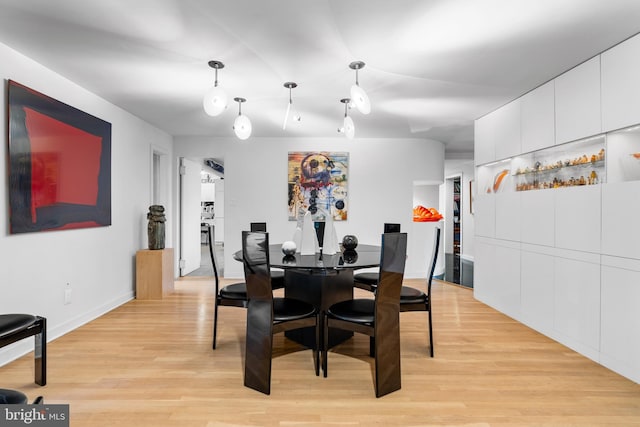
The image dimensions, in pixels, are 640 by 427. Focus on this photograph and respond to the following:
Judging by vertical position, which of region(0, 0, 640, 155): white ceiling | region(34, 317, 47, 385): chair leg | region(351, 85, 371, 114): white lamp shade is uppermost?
region(0, 0, 640, 155): white ceiling

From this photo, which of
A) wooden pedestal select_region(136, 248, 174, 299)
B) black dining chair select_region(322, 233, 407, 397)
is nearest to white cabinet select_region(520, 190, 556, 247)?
black dining chair select_region(322, 233, 407, 397)

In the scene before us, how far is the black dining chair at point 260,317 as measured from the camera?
2250 millimetres

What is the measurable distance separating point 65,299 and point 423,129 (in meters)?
4.81

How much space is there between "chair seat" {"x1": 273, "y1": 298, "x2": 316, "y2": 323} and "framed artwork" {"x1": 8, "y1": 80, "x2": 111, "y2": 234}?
2091mm

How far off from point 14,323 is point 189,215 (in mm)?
4466

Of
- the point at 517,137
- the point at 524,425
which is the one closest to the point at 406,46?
the point at 517,137

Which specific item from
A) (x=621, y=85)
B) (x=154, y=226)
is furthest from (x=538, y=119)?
(x=154, y=226)

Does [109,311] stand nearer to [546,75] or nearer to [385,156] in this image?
[385,156]

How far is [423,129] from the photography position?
213 inches

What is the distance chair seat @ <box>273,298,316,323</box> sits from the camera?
7.72ft

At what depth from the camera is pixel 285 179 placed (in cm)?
605

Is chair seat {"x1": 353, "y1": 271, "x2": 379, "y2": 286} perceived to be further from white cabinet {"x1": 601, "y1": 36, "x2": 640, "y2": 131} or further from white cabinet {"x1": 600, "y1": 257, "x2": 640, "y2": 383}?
white cabinet {"x1": 601, "y1": 36, "x2": 640, "y2": 131}

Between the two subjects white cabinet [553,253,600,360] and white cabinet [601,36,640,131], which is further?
white cabinet [553,253,600,360]

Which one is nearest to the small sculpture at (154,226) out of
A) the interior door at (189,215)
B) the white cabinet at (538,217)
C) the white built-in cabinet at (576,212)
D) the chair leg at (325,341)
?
the interior door at (189,215)
